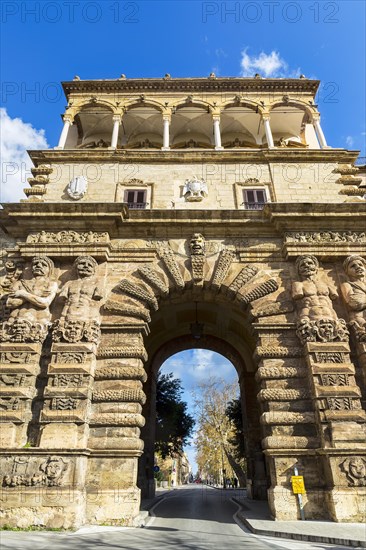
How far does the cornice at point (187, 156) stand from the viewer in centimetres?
1446

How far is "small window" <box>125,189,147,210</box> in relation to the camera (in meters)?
13.5

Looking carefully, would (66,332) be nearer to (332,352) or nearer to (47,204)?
(47,204)

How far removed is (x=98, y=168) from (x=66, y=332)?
7.46 m

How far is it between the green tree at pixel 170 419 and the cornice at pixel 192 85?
18.2m

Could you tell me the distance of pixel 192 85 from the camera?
17.5m

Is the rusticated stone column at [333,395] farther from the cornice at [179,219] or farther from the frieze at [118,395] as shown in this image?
the frieze at [118,395]

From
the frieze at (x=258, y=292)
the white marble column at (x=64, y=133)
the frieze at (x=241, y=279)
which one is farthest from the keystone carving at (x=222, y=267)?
the white marble column at (x=64, y=133)

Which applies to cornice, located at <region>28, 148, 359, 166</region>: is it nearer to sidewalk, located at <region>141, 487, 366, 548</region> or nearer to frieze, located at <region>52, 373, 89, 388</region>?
frieze, located at <region>52, 373, 89, 388</region>

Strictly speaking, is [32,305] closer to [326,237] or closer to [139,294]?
[139,294]

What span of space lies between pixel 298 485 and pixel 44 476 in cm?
621

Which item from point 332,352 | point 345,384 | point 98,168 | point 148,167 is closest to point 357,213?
point 332,352

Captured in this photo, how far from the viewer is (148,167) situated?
14.6m

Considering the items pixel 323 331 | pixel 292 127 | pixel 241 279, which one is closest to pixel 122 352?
pixel 241 279

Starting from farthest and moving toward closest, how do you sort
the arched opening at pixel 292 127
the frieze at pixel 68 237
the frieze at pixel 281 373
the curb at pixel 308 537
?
the arched opening at pixel 292 127, the frieze at pixel 68 237, the frieze at pixel 281 373, the curb at pixel 308 537
